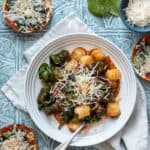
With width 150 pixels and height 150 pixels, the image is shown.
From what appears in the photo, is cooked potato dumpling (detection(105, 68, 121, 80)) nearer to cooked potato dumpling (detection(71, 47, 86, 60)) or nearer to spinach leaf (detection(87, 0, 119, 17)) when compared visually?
cooked potato dumpling (detection(71, 47, 86, 60))

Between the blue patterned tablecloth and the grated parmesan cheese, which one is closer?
the grated parmesan cheese

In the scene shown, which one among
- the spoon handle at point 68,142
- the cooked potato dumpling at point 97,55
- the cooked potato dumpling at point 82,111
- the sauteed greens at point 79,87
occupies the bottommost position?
the spoon handle at point 68,142

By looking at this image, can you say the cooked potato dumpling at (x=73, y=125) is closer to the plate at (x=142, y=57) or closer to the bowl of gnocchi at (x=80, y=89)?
the bowl of gnocchi at (x=80, y=89)

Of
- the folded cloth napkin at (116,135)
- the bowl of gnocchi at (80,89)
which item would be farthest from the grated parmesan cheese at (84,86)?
the folded cloth napkin at (116,135)

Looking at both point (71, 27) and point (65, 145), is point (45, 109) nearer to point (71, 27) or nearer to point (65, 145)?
point (65, 145)

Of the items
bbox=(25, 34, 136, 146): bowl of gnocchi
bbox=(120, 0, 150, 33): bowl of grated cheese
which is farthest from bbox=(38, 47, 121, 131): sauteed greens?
bbox=(120, 0, 150, 33): bowl of grated cheese

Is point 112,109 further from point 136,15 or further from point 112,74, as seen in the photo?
point 136,15

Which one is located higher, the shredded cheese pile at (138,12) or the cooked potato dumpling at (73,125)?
the shredded cheese pile at (138,12)
